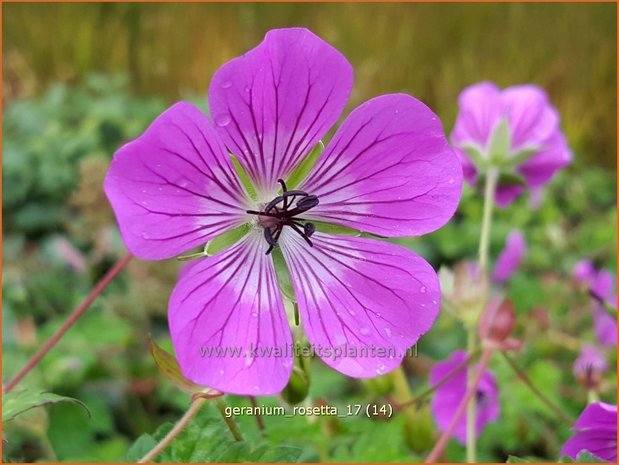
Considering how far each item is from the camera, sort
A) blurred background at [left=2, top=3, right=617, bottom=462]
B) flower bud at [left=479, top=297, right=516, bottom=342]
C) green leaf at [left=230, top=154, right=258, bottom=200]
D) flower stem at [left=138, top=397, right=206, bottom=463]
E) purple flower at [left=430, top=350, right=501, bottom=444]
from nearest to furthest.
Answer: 1. flower stem at [left=138, top=397, right=206, bottom=463]
2. green leaf at [left=230, top=154, right=258, bottom=200]
3. flower bud at [left=479, top=297, right=516, bottom=342]
4. purple flower at [left=430, top=350, right=501, bottom=444]
5. blurred background at [left=2, top=3, right=617, bottom=462]

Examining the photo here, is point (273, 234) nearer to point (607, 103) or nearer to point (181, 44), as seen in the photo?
point (181, 44)

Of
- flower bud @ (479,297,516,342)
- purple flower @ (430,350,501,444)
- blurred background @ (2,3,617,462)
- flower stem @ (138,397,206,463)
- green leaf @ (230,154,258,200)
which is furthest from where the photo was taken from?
blurred background @ (2,3,617,462)

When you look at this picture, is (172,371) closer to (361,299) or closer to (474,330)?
(361,299)

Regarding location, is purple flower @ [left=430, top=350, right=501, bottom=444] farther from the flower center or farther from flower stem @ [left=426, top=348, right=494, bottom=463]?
the flower center

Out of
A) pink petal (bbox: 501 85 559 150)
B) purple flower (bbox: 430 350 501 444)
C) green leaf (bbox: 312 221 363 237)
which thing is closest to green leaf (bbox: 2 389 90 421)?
green leaf (bbox: 312 221 363 237)

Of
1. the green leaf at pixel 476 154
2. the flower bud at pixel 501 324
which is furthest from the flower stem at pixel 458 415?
the green leaf at pixel 476 154

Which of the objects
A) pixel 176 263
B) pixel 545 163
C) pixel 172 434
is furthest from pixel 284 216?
pixel 176 263
